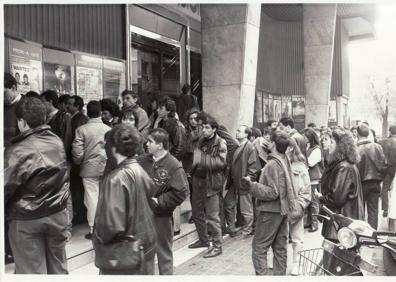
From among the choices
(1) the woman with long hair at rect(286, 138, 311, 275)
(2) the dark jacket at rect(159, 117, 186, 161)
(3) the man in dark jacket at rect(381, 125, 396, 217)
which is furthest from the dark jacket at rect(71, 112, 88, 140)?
(3) the man in dark jacket at rect(381, 125, 396, 217)

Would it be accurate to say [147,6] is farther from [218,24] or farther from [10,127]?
[10,127]

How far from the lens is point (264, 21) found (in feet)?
59.0

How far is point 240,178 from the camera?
664cm

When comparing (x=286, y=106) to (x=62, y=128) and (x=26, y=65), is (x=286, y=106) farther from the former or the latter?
(x=62, y=128)

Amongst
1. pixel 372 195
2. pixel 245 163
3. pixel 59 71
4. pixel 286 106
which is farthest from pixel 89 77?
pixel 286 106

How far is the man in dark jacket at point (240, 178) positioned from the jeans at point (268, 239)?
2087 mm

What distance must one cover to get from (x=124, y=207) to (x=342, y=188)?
8.86ft

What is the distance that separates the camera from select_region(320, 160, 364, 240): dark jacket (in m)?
4.65

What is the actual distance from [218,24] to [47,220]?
238 inches

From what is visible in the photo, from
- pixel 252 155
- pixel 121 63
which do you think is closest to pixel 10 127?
pixel 252 155

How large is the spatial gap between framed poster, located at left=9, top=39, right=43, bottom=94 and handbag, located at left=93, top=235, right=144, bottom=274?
3706 millimetres

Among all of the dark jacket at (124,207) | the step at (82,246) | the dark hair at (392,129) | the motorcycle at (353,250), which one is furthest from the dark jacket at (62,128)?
the dark hair at (392,129)

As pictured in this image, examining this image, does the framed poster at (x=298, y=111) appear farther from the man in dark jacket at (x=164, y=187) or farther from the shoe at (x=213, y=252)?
the man in dark jacket at (x=164, y=187)

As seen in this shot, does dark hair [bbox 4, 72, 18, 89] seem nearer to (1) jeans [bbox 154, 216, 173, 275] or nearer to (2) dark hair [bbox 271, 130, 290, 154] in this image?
(1) jeans [bbox 154, 216, 173, 275]
